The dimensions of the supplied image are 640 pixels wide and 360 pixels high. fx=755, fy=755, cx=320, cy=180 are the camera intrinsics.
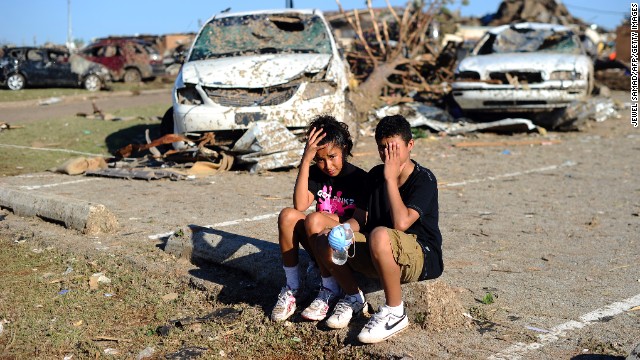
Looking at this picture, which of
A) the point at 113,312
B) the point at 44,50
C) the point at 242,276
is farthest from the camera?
the point at 44,50

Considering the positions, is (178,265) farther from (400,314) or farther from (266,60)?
(266,60)

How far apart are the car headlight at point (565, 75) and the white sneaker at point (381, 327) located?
397 inches

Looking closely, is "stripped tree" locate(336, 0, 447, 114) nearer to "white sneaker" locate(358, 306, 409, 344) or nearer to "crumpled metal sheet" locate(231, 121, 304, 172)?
"crumpled metal sheet" locate(231, 121, 304, 172)

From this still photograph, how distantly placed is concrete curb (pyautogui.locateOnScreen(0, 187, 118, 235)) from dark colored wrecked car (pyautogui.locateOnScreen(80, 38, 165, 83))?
75.6ft

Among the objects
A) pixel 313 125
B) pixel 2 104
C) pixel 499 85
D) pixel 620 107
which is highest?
pixel 313 125

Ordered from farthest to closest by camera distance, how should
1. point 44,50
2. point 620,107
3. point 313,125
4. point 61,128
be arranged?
1. point 44,50
2. point 620,107
3. point 61,128
4. point 313,125

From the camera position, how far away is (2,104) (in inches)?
803

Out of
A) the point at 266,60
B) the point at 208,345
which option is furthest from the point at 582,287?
the point at 266,60

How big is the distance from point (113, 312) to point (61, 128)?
10.5 m

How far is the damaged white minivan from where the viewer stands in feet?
31.6

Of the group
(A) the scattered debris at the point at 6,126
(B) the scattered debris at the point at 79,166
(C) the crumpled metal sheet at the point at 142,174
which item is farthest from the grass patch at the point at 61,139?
(C) the crumpled metal sheet at the point at 142,174

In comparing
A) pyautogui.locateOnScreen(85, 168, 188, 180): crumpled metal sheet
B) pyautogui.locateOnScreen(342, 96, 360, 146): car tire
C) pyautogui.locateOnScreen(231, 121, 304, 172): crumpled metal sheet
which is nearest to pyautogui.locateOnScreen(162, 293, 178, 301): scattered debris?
pyautogui.locateOnScreen(85, 168, 188, 180): crumpled metal sheet

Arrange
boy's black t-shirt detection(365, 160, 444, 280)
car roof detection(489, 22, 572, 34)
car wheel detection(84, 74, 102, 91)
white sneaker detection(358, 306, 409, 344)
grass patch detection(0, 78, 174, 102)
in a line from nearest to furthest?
white sneaker detection(358, 306, 409, 344), boy's black t-shirt detection(365, 160, 444, 280), car roof detection(489, 22, 572, 34), grass patch detection(0, 78, 174, 102), car wheel detection(84, 74, 102, 91)

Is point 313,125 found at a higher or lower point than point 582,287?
higher
